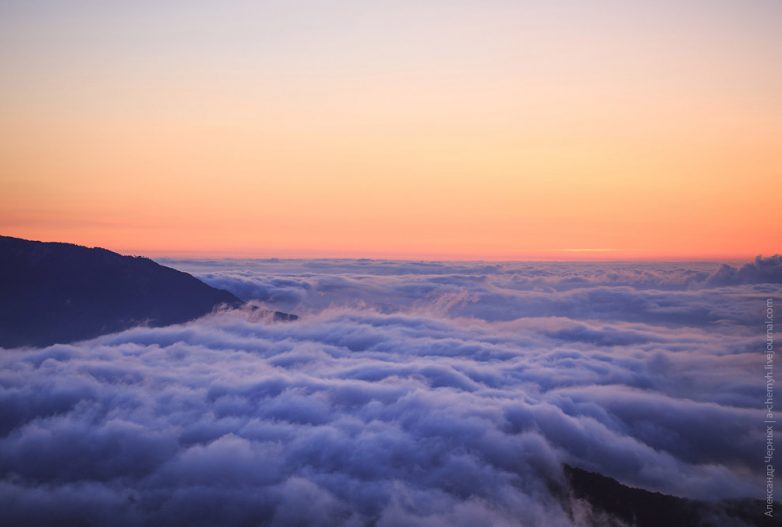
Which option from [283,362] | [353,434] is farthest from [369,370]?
[353,434]

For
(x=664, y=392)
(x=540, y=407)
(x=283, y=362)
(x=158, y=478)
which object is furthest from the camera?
(x=283, y=362)

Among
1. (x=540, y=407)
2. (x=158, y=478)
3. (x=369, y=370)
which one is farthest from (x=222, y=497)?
(x=540, y=407)

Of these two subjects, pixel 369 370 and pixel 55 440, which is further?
pixel 369 370

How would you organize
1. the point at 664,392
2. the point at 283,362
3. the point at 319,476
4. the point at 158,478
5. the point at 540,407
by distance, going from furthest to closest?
the point at 283,362 < the point at 664,392 < the point at 540,407 < the point at 158,478 < the point at 319,476

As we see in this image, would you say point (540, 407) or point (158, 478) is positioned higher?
point (540, 407)

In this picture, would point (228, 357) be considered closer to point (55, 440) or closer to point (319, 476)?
point (55, 440)

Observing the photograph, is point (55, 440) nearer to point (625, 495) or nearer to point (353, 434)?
point (353, 434)
